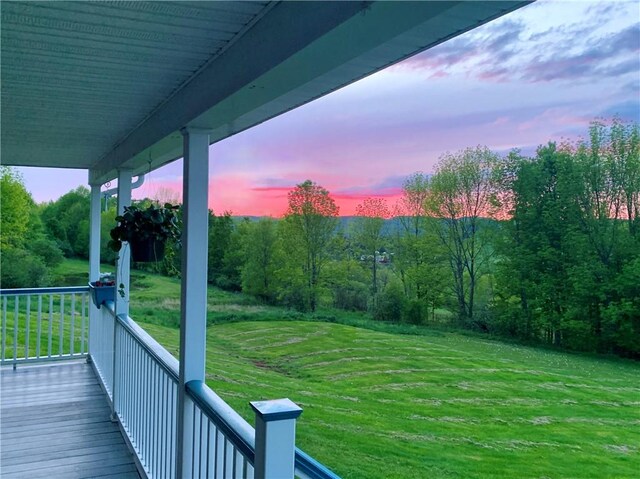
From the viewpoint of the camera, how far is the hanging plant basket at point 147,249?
276 centimetres

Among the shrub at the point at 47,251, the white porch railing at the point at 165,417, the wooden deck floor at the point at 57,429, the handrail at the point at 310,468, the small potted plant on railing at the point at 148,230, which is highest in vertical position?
the small potted plant on railing at the point at 148,230

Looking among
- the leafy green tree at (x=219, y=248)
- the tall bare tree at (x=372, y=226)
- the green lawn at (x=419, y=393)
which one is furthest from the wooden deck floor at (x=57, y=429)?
the tall bare tree at (x=372, y=226)

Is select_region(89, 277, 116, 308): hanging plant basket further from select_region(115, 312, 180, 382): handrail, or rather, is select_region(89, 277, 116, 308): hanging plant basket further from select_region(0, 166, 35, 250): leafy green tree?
select_region(0, 166, 35, 250): leafy green tree

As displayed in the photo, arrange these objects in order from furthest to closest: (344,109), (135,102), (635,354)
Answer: (344,109) < (635,354) < (135,102)

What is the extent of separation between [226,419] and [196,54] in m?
1.24

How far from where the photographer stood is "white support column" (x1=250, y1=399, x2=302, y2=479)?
3.65ft

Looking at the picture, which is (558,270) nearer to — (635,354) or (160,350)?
(635,354)

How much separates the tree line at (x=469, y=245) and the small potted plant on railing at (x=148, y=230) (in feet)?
9.84

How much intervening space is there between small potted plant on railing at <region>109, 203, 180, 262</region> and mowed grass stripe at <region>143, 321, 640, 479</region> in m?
3.58

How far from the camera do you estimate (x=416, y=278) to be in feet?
32.4

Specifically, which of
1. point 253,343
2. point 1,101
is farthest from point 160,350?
point 253,343

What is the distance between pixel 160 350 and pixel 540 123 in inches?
340

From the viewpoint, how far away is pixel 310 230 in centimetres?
1012

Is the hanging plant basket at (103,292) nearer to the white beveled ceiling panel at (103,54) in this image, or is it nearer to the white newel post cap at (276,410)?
the white beveled ceiling panel at (103,54)
